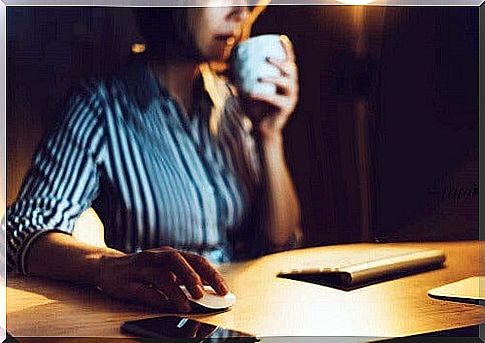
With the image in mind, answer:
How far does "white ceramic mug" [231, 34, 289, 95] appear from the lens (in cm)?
240

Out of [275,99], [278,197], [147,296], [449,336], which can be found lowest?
[449,336]

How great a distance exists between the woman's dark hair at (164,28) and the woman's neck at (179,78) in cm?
3

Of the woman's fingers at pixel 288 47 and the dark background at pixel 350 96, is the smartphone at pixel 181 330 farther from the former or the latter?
the woman's fingers at pixel 288 47

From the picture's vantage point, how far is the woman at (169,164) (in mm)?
2398

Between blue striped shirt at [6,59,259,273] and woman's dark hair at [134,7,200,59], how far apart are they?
6 centimetres

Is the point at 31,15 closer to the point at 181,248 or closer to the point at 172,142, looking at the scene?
the point at 172,142

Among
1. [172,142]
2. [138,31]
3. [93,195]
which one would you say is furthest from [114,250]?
[138,31]

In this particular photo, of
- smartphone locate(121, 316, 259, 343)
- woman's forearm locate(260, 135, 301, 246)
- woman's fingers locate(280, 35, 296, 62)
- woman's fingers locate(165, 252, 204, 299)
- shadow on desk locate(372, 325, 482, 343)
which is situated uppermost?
woman's fingers locate(280, 35, 296, 62)

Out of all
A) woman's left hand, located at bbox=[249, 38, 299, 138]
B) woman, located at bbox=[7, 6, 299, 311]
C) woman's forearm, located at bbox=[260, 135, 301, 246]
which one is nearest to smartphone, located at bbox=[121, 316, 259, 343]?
woman, located at bbox=[7, 6, 299, 311]

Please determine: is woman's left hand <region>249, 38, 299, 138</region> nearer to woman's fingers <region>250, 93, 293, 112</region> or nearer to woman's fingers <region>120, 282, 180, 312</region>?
woman's fingers <region>250, 93, 293, 112</region>

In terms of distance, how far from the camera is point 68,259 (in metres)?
2.39

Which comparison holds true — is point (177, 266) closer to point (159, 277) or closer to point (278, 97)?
point (159, 277)

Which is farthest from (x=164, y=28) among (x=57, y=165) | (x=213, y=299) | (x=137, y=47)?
(x=213, y=299)

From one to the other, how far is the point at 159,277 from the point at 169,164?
311 millimetres
